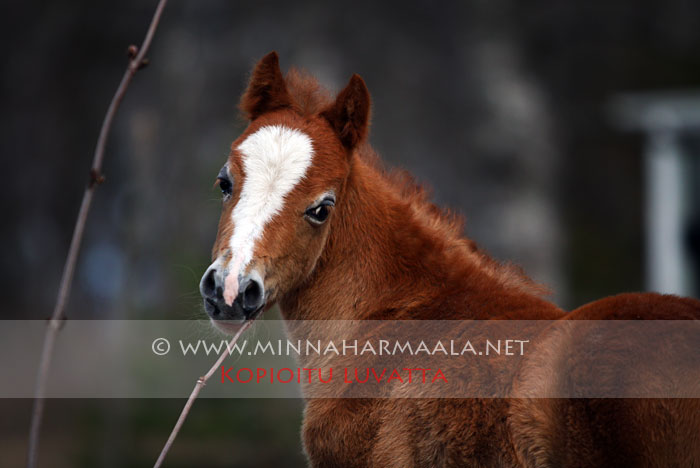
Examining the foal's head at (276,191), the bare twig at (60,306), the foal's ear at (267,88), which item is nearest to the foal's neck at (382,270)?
the foal's head at (276,191)

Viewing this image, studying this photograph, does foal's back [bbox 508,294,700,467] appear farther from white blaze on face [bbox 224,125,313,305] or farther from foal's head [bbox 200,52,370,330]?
white blaze on face [bbox 224,125,313,305]

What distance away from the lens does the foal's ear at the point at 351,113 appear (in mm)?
3242

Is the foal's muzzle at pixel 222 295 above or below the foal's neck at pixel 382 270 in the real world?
below

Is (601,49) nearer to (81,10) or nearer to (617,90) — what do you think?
(617,90)

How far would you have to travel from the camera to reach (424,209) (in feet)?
11.4

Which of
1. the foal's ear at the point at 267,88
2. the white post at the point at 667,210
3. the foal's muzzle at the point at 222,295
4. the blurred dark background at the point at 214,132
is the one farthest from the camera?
the white post at the point at 667,210

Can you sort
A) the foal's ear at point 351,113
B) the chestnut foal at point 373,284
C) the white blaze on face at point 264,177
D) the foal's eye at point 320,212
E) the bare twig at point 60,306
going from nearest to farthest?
the bare twig at point 60,306, the chestnut foal at point 373,284, the white blaze on face at point 264,177, the foal's eye at point 320,212, the foal's ear at point 351,113

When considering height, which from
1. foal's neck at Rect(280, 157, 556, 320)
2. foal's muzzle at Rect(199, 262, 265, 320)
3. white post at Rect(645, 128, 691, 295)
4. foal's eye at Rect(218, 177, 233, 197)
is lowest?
foal's muzzle at Rect(199, 262, 265, 320)

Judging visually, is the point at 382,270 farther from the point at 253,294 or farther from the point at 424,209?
the point at 253,294

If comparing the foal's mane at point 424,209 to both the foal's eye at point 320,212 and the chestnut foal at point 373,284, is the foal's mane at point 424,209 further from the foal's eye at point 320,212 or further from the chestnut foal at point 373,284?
the foal's eye at point 320,212

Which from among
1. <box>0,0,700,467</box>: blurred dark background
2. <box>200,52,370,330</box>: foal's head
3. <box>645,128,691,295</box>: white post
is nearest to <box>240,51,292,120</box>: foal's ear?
<box>200,52,370,330</box>: foal's head

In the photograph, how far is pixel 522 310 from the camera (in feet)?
9.69

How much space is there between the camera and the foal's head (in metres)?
2.73

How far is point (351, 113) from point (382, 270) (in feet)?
2.37
